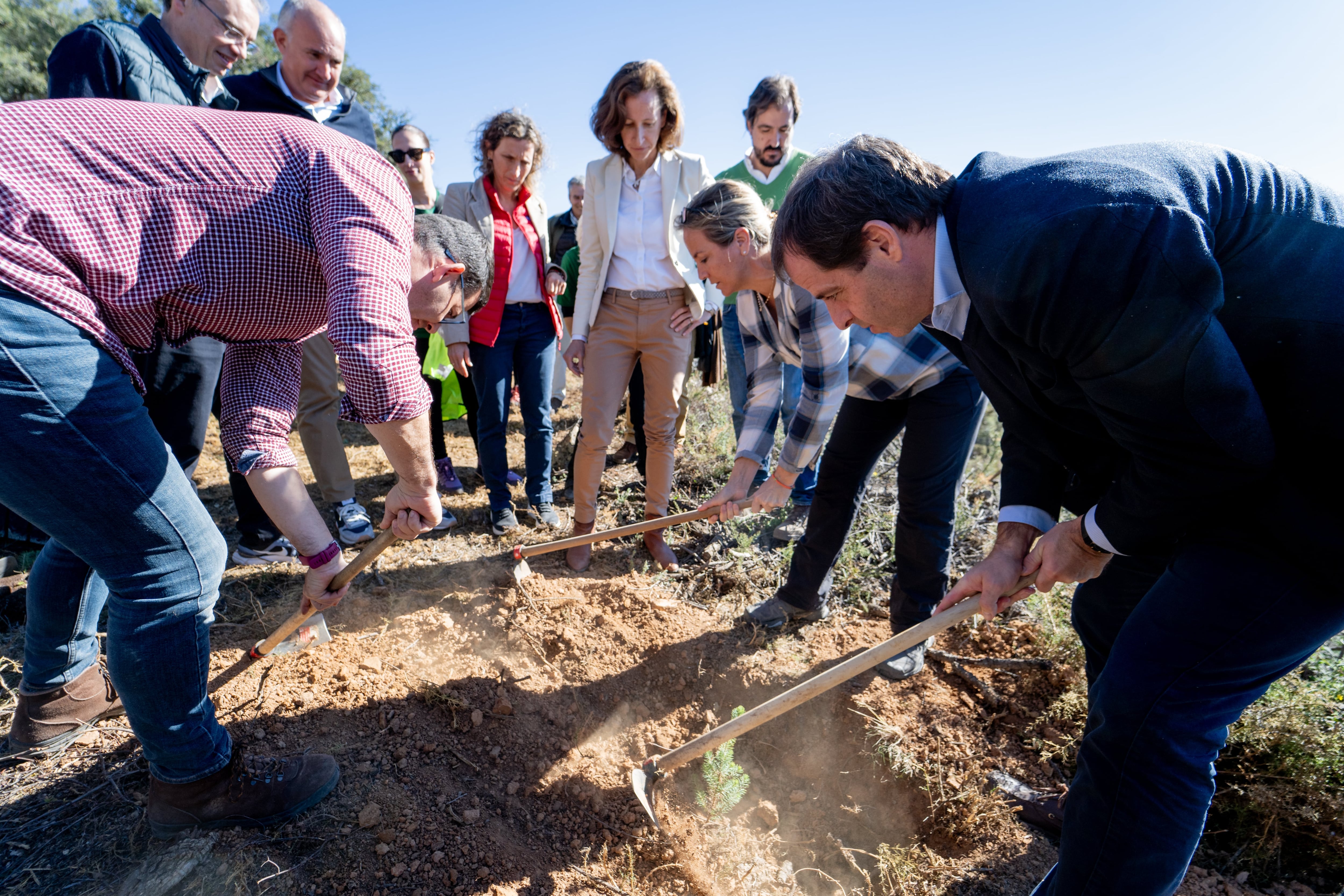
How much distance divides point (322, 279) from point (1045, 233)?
1621mm

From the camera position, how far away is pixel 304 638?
2.59 meters

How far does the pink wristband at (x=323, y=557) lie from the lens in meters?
1.98

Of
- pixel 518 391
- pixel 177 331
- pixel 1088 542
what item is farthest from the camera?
pixel 518 391

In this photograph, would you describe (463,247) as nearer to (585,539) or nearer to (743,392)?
(585,539)

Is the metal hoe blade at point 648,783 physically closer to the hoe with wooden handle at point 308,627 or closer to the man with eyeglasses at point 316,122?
the hoe with wooden handle at point 308,627

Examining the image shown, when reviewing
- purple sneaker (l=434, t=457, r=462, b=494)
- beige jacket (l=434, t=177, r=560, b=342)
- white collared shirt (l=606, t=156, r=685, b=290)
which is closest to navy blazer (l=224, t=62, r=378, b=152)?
beige jacket (l=434, t=177, r=560, b=342)

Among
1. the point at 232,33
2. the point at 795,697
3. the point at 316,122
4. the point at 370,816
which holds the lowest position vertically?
the point at 370,816

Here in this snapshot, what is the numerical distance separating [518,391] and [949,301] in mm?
2976

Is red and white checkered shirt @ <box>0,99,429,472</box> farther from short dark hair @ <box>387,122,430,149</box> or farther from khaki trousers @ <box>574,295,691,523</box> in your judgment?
short dark hair @ <box>387,122,430,149</box>

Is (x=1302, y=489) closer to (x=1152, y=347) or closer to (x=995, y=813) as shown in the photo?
(x=1152, y=347)

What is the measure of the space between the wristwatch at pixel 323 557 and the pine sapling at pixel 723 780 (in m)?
1.32

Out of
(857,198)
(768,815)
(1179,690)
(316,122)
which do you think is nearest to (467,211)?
(316,122)

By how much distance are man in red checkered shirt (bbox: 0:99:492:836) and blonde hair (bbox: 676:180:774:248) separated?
0.98 m

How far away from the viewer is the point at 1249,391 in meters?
1.12
